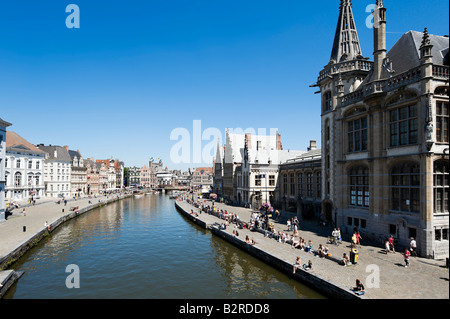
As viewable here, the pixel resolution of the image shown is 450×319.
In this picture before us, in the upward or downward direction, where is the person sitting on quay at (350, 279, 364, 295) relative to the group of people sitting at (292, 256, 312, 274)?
upward

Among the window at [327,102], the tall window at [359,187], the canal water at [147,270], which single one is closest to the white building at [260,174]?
the canal water at [147,270]

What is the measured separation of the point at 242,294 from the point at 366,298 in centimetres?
804

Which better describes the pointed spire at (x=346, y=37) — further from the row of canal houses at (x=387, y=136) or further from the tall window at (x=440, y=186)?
the tall window at (x=440, y=186)

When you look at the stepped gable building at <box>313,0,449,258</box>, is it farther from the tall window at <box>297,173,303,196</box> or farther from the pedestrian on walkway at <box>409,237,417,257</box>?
the tall window at <box>297,173,303,196</box>

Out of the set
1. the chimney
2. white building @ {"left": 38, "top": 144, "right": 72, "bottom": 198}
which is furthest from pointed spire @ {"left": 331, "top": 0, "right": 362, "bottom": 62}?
white building @ {"left": 38, "top": 144, "right": 72, "bottom": 198}

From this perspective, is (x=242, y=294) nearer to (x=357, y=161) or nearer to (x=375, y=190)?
(x=375, y=190)

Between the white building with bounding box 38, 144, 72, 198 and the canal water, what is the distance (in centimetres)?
5128

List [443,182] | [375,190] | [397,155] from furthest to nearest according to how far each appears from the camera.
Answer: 1. [375,190]
2. [397,155]
3. [443,182]

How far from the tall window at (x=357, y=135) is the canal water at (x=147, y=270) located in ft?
49.1

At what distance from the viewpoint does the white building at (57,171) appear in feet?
269

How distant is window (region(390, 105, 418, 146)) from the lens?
22.5 m

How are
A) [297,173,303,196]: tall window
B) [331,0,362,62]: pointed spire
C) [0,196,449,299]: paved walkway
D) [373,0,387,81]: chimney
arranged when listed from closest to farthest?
1. [0,196,449,299]: paved walkway
2. [373,0,387,81]: chimney
3. [331,0,362,62]: pointed spire
4. [297,173,303,196]: tall window

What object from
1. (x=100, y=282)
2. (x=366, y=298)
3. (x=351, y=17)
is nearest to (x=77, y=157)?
(x=100, y=282)

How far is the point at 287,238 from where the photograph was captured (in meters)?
28.2
